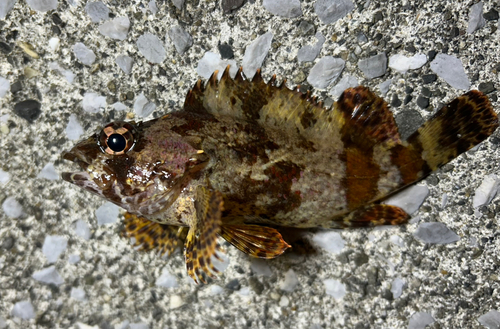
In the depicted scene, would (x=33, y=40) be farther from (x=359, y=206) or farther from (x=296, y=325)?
(x=296, y=325)

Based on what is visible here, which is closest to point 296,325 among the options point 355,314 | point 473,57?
point 355,314

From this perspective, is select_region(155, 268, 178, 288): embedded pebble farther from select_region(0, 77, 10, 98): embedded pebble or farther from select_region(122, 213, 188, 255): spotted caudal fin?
select_region(0, 77, 10, 98): embedded pebble

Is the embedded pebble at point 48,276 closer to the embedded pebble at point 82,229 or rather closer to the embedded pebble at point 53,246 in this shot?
the embedded pebble at point 53,246

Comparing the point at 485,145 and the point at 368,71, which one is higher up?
the point at 368,71

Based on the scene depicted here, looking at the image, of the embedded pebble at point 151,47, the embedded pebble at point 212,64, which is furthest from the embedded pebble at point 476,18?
the embedded pebble at point 151,47

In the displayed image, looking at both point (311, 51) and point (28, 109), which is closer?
point (311, 51)

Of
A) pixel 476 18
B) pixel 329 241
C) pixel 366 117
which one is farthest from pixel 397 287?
pixel 476 18

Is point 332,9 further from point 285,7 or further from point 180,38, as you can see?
point 180,38
